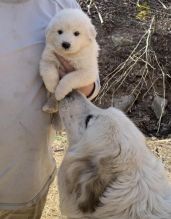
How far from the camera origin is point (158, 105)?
6.20 m

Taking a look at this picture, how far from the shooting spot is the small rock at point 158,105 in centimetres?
613

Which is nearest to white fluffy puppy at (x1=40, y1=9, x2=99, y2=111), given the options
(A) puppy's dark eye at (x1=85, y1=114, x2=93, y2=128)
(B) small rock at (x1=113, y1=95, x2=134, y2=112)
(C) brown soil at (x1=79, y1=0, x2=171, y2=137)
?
(A) puppy's dark eye at (x1=85, y1=114, x2=93, y2=128)

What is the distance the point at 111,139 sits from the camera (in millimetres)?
2744

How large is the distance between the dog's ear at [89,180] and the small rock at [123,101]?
11.5 ft

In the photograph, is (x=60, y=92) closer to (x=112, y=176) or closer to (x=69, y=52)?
(x=69, y=52)

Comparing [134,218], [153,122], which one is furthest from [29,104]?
[153,122]

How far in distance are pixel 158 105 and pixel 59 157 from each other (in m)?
1.65

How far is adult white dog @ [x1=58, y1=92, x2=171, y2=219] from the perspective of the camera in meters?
2.60

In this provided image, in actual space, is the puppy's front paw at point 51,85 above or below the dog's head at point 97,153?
above

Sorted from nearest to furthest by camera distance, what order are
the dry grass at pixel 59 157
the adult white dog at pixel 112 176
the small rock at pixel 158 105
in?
1. the adult white dog at pixel 112 176
2. the dry grass at pixel 59 157
3. the small rock at pixel 158 105

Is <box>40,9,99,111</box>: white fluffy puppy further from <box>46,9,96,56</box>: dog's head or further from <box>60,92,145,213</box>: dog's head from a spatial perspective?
<box>60,92,145,213</box>: dog's head

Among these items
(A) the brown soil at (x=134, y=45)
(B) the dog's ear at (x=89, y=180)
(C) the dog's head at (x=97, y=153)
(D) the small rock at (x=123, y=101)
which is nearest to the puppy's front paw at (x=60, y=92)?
(C) the dog's head at (x=97, y=153)

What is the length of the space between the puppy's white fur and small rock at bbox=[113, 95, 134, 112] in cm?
307

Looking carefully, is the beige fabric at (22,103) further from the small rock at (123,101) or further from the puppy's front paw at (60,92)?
the small rock at (123,101)
